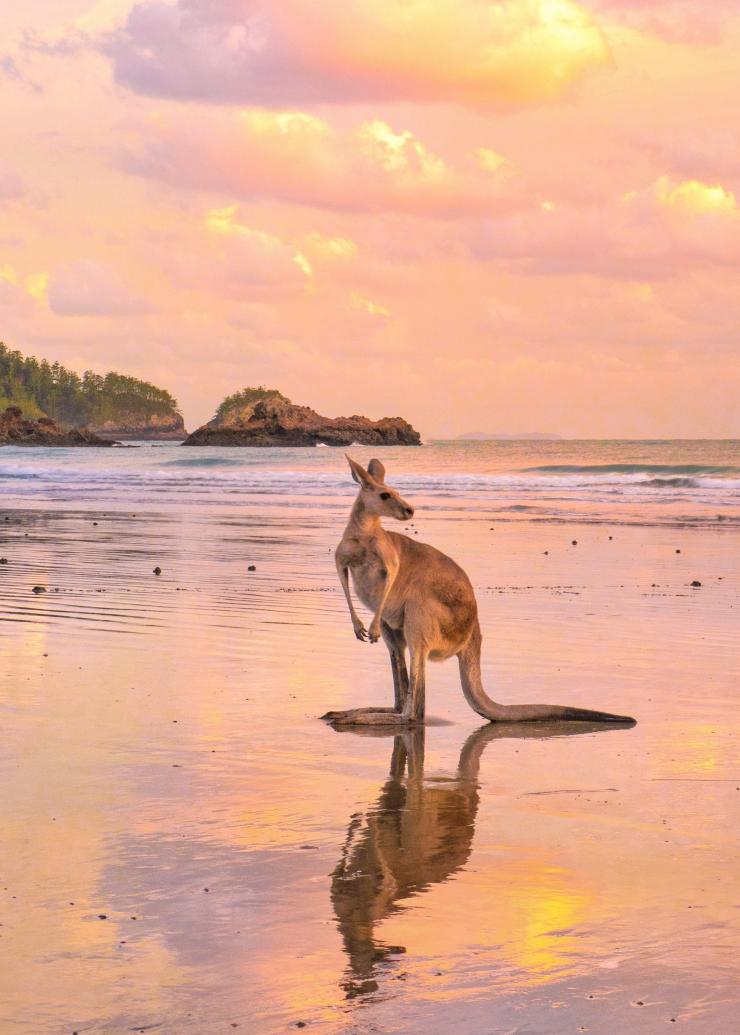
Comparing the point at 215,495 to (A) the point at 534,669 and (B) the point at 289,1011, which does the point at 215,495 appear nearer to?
(A) the point at 534,669

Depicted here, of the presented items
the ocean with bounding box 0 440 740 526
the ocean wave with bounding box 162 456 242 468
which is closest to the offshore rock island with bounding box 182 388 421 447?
the ocean wave with bounding box 162 456 242 468

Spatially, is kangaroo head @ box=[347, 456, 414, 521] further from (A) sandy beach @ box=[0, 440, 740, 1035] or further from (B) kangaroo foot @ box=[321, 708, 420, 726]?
(A) sandy beach @ box=[0, 440, 740, 1035]

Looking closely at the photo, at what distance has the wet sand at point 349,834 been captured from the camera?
11.9ft

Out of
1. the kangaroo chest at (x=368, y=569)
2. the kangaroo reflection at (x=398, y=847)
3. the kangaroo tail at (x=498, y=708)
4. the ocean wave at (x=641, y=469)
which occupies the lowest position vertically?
the kangaroo reflection at (x=398, y=847)

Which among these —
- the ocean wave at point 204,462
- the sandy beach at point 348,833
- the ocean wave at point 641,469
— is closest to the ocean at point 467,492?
the ocean wave at point 641,469

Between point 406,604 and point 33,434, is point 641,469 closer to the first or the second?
point 406,604

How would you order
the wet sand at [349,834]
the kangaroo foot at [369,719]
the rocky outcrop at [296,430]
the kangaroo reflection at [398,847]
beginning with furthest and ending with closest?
the rocky outcrop at [296,430]
the kangaroo foot at [369,719]
the kangaroo reflection at [398,847]
the wet sand at [349,834]

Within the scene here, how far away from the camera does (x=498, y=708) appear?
7.44m

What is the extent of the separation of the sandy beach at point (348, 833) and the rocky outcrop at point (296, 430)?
97.7 meters

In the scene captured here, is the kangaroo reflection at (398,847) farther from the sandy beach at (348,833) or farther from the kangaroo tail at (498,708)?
the kangaroo tail at (498,708)

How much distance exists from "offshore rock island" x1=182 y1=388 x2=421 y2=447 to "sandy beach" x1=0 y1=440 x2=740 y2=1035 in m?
97.8

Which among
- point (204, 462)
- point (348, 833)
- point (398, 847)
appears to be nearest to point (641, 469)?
point (204, 462)

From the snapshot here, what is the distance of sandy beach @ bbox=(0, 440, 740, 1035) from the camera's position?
364 cm

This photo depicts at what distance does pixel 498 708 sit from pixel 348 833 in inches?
93.3
